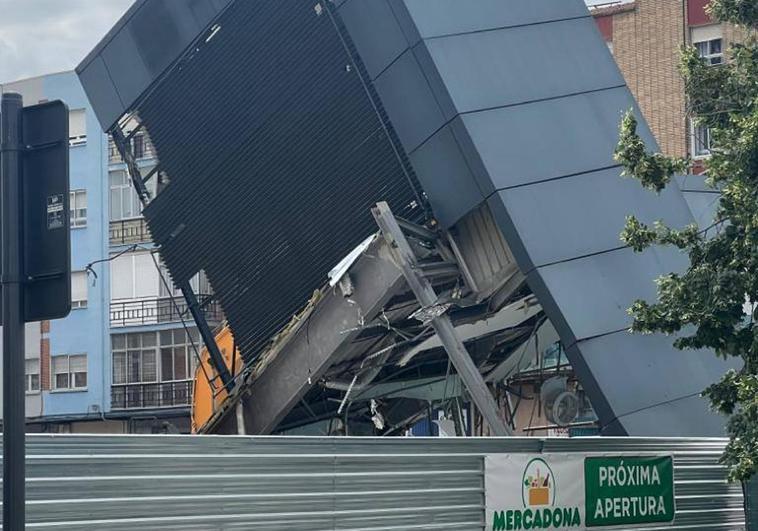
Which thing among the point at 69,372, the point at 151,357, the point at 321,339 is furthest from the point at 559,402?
the point at 69,372

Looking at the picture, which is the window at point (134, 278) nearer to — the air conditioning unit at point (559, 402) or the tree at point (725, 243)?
the air conditioning unit at point (559, 402)

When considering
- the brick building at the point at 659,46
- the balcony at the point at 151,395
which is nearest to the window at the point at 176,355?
the balcony at the point at 151,395

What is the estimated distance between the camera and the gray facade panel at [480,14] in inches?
682

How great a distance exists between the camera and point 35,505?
9578mm

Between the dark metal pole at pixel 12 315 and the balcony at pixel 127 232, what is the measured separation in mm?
54933

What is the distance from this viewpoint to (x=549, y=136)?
17719 millimetres

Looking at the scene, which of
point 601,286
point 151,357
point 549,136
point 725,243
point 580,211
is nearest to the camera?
point 725,243

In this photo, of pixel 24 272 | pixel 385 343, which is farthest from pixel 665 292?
pixel 24 272

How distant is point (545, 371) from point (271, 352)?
651 cm

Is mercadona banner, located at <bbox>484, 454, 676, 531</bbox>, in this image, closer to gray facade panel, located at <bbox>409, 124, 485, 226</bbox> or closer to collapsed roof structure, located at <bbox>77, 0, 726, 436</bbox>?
collapsed roof structure, located at <bbox>77, 0, 726, 436</bbox>

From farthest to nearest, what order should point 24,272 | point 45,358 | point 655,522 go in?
point 45,358 < point 655,522 < point 24,272

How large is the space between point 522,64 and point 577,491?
6.26 metres

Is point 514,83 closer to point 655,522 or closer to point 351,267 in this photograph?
point 351,267

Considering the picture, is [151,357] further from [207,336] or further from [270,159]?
[270,159]
